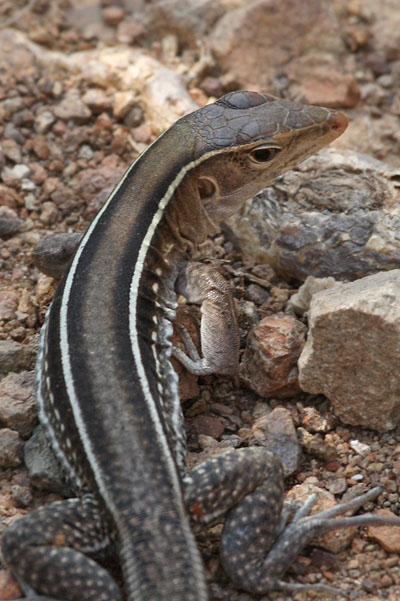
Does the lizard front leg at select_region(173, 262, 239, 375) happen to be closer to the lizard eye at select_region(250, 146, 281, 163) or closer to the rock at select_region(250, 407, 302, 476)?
the rock at select_region(250, 407, 302, 476)

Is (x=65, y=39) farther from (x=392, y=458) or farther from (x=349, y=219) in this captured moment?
(x=392, y=458)

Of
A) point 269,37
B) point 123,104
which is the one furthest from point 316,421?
point 269,37

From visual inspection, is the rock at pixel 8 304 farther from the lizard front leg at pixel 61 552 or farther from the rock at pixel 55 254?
the lizard front leg at pixel 61 552

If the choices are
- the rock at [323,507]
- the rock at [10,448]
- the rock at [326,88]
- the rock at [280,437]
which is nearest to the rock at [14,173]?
the rock at [10,448]

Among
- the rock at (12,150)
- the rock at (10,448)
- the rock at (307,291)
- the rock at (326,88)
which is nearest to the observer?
the rock at (10,448)

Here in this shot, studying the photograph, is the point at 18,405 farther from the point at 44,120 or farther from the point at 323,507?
the point at 44,120

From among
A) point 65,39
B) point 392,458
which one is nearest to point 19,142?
point 65,39
